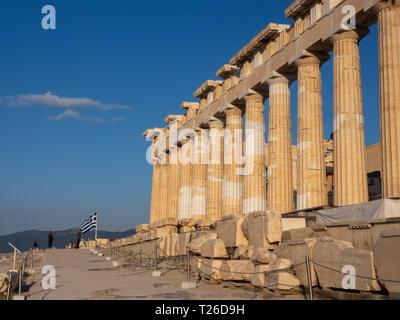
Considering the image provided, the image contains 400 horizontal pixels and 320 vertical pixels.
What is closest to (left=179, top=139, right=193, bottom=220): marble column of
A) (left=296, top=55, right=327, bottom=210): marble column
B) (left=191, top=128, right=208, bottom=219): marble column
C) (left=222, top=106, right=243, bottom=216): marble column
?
(left=191, top=128, right=208, bottom=219): marble column

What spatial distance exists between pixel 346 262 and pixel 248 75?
1778 cm

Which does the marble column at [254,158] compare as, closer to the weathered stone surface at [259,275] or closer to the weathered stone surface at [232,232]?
the weathered stone surface at [232,232]

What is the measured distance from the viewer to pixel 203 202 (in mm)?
35031

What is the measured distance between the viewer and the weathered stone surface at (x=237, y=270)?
14.8 meters

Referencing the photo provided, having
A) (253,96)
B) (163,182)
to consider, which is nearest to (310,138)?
(253,96)

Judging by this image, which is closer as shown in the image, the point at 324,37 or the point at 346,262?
the point at 346,262

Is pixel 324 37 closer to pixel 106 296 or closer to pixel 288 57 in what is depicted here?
pixel 288 57

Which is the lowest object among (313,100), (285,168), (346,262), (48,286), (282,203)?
(48,286)

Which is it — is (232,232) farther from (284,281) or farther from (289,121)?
(289,121)

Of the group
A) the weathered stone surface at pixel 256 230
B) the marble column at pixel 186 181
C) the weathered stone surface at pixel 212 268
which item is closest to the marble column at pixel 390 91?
the weathered stone surface at pixel 256 230

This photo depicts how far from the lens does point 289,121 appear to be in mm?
25188

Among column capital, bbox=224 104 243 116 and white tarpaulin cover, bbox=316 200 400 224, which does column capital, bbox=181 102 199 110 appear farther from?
white tarpaulin cover, bbox=316 200 400 224

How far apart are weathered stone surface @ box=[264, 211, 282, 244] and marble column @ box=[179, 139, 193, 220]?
70.3 feet
